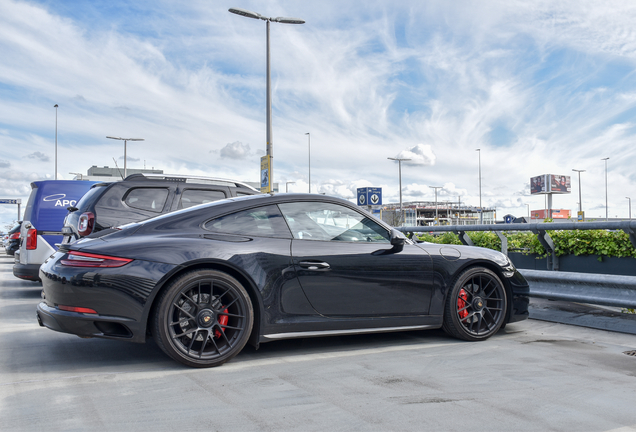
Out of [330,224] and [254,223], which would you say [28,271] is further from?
[330,224]

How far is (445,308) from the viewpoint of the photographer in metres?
4.86

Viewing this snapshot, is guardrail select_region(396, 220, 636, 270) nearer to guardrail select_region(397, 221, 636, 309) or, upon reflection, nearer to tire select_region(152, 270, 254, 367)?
guardrail select_region(397, 221, 636, 309)

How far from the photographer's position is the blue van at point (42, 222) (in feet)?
28.1

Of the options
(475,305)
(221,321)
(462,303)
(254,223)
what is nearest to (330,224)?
(254,223)

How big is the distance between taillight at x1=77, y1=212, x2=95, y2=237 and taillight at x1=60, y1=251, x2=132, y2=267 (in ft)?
9.39

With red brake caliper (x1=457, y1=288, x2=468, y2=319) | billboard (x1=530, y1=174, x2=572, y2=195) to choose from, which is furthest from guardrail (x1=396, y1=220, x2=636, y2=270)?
billboard (x1=530, y1=174, x2=572, y2=195)

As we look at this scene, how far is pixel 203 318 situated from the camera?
391cm

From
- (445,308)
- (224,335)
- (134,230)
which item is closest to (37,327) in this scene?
(134,230)

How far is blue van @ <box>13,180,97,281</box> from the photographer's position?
8578 mm

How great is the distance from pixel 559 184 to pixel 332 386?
11712 centimetres

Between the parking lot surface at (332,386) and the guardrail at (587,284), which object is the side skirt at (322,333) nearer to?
the parking lot surface at (332,386)

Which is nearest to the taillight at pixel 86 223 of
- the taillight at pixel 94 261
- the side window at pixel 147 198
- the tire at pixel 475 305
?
the side window at pixel 147 198

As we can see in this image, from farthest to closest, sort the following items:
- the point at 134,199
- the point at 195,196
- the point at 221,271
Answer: the point at 195,196 → the point at 134,199 → the point at 221,271

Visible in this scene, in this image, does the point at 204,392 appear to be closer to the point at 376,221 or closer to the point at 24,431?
the point at 24,431
